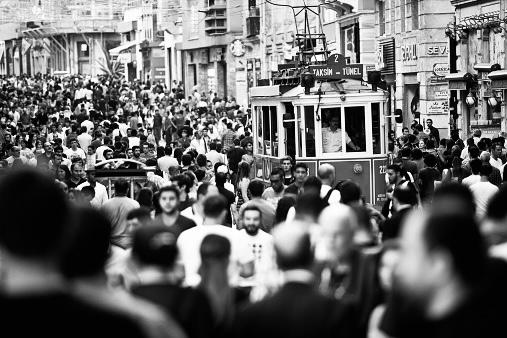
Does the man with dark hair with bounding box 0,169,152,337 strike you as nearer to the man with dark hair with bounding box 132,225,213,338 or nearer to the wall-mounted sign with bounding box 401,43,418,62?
the man with dark hair with bounding box 132,225,213,338

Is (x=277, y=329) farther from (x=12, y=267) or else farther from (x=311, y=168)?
(x=311, y=168)

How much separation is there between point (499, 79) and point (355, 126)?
37.7 feet

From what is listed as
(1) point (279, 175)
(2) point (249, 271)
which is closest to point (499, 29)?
(1) point (279, 175)

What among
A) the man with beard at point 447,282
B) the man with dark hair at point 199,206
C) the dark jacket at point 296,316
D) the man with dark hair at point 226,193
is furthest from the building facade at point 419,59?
the man with beard at point 447,282

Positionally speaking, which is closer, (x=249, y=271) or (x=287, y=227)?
(x=287, y=227)

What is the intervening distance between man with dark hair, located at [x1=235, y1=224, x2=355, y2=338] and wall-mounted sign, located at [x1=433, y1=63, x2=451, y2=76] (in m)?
36.1

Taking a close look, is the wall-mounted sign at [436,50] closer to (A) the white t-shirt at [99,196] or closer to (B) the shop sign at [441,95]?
(B) the shop sign at [441,95]

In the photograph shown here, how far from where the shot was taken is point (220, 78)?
253 feet

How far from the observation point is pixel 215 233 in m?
9.78

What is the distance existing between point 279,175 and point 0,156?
16.6 metres

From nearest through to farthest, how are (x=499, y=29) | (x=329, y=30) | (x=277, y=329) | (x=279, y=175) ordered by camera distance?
(x=277, y=329)
(x=279, y=175)
(x=499, y=29)
(x=329, y=30)

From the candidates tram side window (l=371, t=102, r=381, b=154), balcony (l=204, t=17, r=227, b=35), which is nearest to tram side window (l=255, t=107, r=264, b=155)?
tram side window (l=371, t=102, r=381, b=154)

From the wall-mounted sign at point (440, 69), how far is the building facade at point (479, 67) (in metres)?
1.94

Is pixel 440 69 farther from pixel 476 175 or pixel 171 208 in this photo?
pixel 171 208
